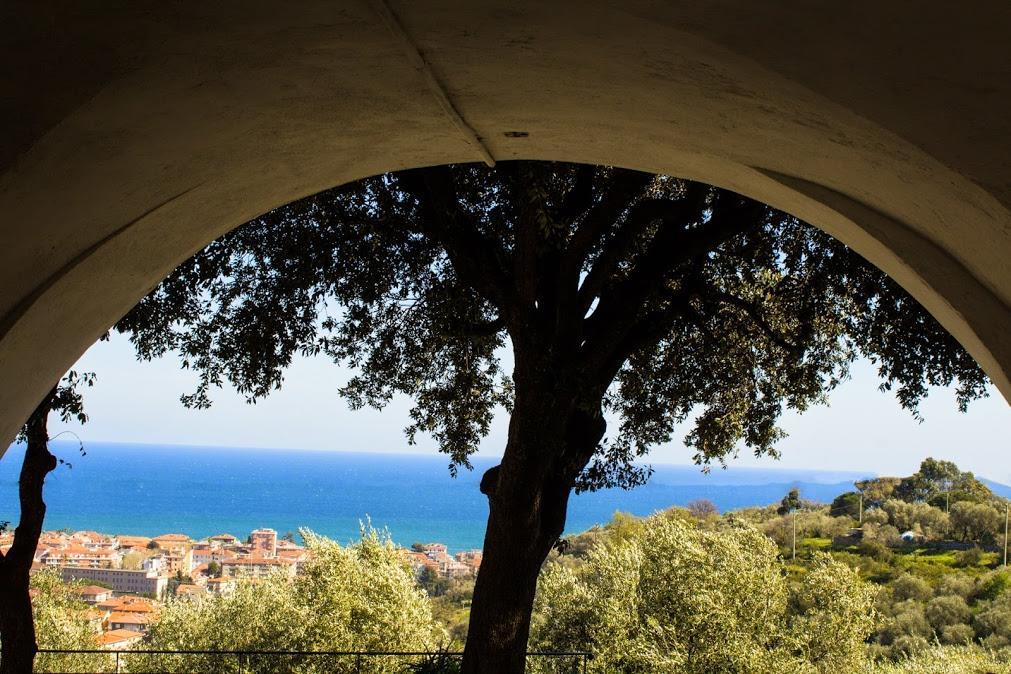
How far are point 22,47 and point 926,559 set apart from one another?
115 feet

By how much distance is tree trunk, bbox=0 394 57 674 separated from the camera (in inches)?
371

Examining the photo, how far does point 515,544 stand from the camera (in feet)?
26.8

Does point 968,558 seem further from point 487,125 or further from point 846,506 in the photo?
point 487,125

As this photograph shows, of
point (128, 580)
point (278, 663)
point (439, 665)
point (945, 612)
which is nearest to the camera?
point (439, 665)

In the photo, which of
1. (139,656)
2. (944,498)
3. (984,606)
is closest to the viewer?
(139,656)

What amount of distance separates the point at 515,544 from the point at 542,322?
2.03m

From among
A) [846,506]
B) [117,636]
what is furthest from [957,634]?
[117,636]

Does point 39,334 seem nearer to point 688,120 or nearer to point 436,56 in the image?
point 436,56

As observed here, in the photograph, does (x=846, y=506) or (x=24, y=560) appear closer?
(x=24, y=560)

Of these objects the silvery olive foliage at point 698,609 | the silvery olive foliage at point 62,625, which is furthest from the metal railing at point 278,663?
the silvery olive foliage at point 698,609

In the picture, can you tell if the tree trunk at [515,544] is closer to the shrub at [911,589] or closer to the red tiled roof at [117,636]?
the red tiled roof at [117,636]

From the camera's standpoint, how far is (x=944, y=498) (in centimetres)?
3866

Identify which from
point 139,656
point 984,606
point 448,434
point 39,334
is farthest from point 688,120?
point 984,606

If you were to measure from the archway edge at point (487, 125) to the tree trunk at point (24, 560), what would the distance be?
660 cm
